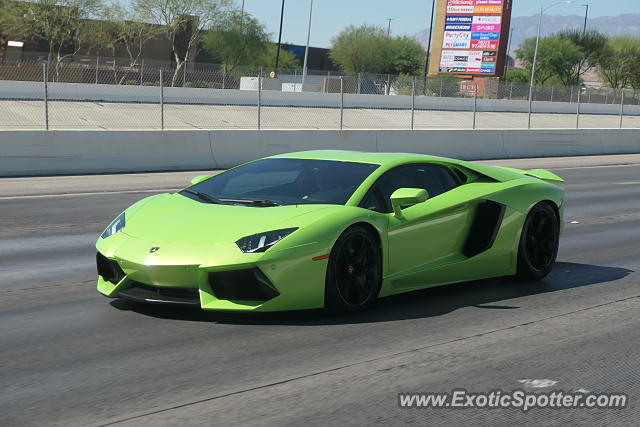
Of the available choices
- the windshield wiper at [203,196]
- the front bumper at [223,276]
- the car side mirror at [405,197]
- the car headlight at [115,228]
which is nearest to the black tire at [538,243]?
the car side mirror at [405,197]

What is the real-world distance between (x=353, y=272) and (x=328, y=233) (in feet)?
1.36

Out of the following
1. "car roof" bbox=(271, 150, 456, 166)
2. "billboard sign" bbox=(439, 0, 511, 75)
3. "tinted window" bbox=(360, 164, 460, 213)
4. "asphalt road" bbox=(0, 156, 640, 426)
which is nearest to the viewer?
"asphalt road" bbox=(0, 156, 640, 426)

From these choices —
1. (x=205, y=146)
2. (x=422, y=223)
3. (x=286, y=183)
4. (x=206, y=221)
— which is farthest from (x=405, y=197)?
(x=205, y=146)

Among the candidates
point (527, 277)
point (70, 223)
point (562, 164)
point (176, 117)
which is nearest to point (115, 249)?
point (527, 277)

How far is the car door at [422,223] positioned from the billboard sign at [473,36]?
6693cm

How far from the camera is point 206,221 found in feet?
22.8

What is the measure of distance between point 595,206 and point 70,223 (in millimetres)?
8635

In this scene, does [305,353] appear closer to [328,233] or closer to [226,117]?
[328,233]

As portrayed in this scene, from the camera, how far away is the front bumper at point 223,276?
6445 mm

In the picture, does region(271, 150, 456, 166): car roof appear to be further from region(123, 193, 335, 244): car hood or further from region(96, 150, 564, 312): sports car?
region(123, 193, 335, 244): car hood

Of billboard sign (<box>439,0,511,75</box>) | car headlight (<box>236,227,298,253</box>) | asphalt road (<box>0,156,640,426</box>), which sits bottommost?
asphalt road (<box>0,156,640,426</box>)

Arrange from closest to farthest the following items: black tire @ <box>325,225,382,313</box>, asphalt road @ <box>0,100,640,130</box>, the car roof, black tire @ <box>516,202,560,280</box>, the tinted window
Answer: black tire @ <box>325,225,382,313</box> → the tinted window → the car roof → black tire @ <box>516,202,560,280</box> → asphalt road @ <box>0,100,640,130</box>

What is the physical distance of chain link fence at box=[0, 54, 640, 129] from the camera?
32.8 meters

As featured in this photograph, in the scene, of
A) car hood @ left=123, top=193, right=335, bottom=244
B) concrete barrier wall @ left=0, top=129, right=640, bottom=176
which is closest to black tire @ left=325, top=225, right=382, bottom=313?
car hood @ left=123, top=193, right=335, bottom=244
